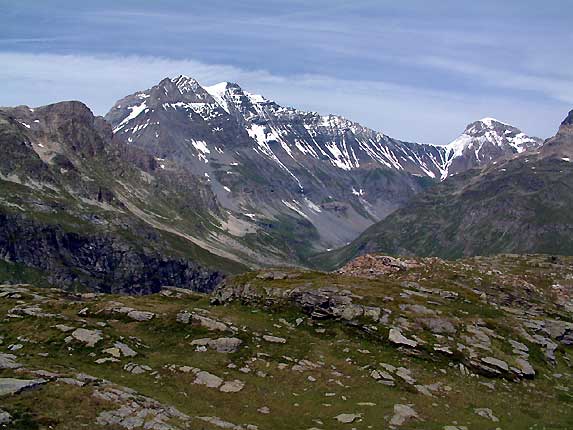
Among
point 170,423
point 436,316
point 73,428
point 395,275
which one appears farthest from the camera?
point 395,275

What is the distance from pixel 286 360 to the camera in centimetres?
5488

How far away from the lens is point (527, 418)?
48.6 metres

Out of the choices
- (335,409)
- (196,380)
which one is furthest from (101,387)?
(335,409)

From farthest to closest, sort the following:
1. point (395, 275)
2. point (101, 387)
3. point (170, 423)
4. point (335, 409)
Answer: point (395, 275) → point (335, 409) → point (101, 387) → point (170, 423)

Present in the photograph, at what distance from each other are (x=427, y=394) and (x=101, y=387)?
2747 cm

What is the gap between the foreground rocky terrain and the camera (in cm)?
4216

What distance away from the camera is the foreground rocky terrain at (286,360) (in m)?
42.2

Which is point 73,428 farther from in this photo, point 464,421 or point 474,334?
point 474,334

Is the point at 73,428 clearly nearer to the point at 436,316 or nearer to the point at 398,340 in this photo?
the point at 398,340

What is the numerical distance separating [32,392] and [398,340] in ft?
117

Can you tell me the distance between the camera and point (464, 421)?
151ft

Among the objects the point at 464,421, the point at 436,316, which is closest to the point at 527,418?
the point at 464,421

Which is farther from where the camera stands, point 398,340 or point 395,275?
point 395,275

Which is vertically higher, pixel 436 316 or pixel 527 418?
pixel 436 316
